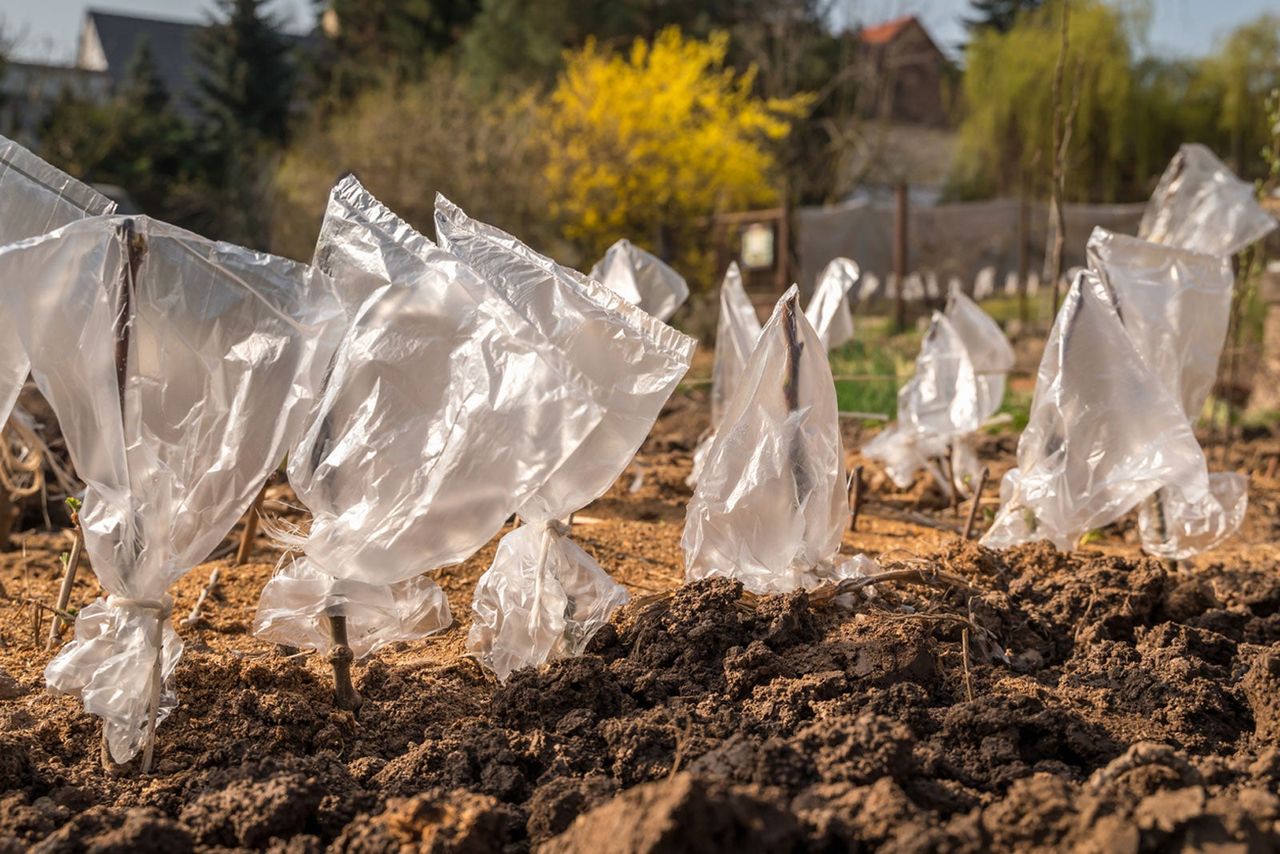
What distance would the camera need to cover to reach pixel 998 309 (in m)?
15.1

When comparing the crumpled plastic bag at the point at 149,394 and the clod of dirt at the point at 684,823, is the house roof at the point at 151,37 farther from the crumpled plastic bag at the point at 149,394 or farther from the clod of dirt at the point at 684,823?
the clod of dirt at the point at 684,823

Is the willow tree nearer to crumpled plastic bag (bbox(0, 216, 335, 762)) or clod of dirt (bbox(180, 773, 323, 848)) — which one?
crumpled plastic bag (bbox(0, 216, 335, 762))

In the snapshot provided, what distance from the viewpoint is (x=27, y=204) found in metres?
2.44

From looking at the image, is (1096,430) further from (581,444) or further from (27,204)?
(27,204)

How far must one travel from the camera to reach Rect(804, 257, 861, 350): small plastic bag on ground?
15.1 ft

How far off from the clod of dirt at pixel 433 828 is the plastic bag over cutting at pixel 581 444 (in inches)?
31.1

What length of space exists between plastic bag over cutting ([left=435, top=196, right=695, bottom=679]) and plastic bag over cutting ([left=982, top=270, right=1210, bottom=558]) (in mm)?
1671

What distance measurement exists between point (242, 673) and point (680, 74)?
16299mm

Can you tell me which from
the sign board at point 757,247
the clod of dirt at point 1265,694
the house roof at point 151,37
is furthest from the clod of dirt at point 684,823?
the house roof at point 151,37

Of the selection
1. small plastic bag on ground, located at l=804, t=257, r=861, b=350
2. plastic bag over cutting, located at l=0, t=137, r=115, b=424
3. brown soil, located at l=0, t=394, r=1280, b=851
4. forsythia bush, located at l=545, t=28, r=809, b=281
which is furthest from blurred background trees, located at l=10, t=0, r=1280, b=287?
plastic bag over cutting, located at l=0, t=137, r=115, b=424

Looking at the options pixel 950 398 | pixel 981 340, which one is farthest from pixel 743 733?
pixel 981 340

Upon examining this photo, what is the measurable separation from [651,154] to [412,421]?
13395 mm

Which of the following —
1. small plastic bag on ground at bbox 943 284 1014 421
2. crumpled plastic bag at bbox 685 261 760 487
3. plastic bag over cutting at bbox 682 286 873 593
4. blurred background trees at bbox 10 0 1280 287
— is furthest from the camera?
blurred background trees at bbox 10 0 1280 287

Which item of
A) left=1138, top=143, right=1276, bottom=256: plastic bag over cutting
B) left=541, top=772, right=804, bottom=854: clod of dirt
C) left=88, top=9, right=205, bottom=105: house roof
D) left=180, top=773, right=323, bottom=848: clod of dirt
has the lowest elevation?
left=180, top=773, right=323, bottom=848: clod of dirt
